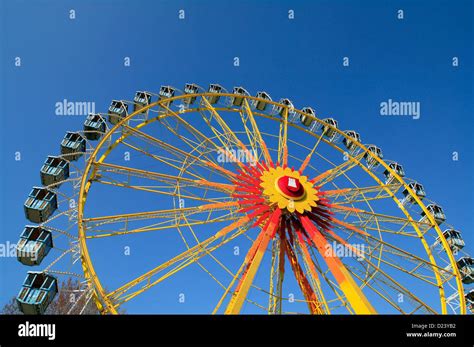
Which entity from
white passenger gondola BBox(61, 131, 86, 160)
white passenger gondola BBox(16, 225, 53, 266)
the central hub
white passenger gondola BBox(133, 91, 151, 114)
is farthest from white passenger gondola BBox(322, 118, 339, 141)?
white passenger gondola BBox(16, 225, 53, 266)

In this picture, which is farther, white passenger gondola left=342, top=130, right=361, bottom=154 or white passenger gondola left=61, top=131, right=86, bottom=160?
white passenger gondola left=342, top=130, right=361, bottom=154

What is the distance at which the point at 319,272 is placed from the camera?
47.9 ft

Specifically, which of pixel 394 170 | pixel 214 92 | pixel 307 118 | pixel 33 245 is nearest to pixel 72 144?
pixel 33 245

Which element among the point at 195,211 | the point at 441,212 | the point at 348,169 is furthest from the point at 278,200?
the point at 441,212

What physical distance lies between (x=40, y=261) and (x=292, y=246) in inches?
327

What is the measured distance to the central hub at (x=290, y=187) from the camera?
583 inches

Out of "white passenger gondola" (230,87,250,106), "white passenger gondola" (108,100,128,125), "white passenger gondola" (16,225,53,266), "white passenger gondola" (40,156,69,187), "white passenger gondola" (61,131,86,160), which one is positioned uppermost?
"white passenger gondola" (230,87,250,106)

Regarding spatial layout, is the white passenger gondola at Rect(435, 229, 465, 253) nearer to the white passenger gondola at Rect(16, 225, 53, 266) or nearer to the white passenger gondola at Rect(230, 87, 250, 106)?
the white passenger gondola at Rect(230, 87, 250, 106)

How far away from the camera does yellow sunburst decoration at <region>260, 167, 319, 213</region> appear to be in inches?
573

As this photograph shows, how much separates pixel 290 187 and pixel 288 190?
139 millimetres

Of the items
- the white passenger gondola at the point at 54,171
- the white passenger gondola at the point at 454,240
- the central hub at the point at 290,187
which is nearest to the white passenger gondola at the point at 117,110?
the white passenger gondola at the point at 54,171

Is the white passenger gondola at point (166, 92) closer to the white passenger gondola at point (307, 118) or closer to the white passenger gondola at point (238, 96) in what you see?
the white passenger gondola at point (238, 96)

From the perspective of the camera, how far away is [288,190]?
14.9 m

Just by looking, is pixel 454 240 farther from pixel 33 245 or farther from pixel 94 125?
pixel 33 245
